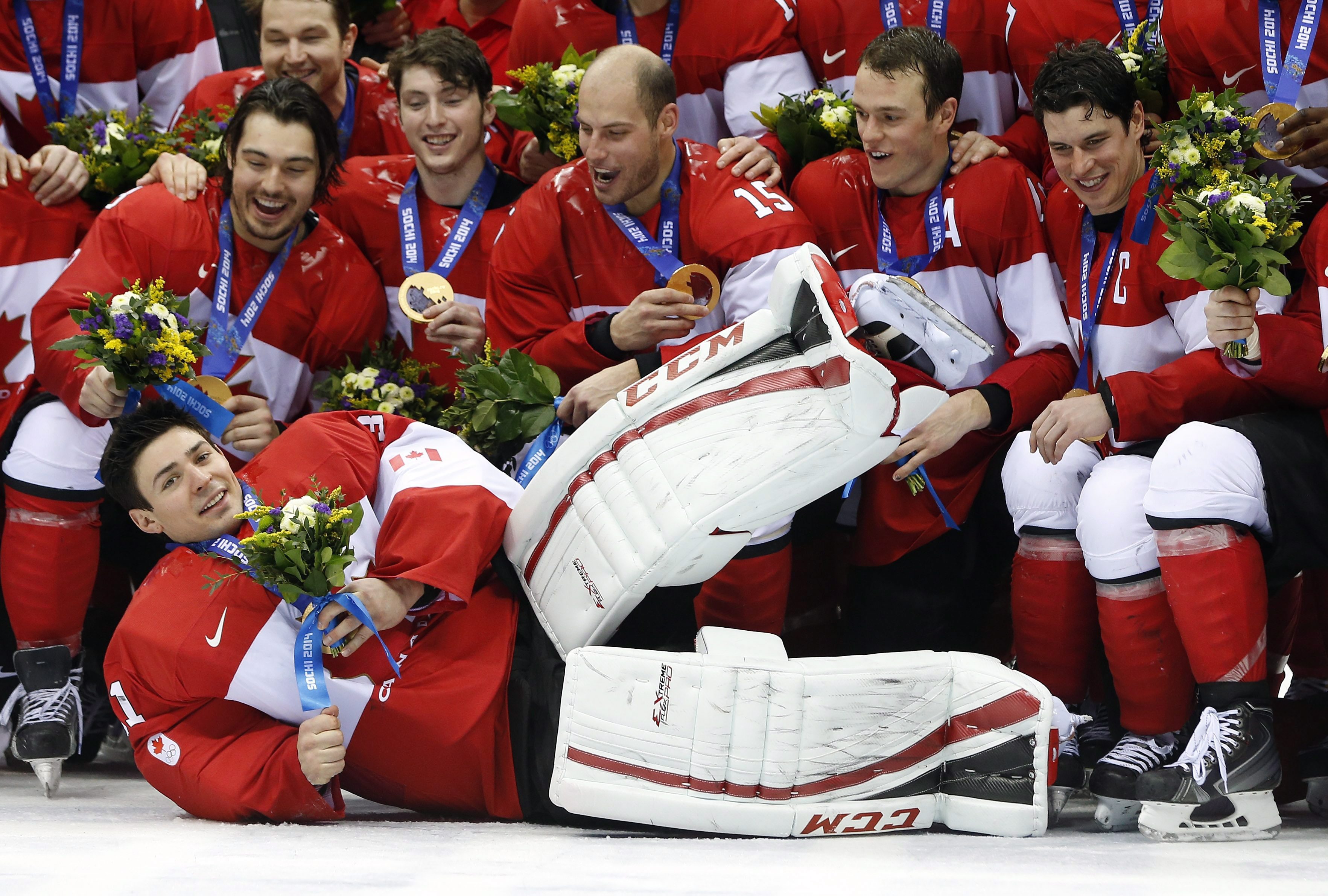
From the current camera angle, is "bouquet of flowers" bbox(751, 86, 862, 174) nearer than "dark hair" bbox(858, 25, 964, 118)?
No

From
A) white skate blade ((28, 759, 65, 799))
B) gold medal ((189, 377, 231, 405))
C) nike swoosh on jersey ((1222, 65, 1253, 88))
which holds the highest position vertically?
nike swoosh on jersey ((1222, 65, 1253, 88))

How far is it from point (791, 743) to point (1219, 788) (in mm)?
862

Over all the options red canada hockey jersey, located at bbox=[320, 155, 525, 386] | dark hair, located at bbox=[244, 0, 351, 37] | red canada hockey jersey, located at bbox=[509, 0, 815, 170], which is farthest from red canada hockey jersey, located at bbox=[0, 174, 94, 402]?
red canada hockey jersey, located at bbox=[509, 0, 815, 170]

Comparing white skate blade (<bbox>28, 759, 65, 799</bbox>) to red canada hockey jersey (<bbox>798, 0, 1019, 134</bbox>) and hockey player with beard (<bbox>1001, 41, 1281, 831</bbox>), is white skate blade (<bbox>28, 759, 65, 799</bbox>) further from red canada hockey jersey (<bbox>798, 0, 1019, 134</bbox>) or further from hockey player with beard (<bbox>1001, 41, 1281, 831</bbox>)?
red canada hockey jersey (<bbox>798, 0, 1019, 134</bbox>)

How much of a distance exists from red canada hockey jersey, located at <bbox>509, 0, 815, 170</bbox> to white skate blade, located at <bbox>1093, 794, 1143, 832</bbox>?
2.06m

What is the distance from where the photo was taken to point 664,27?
168 inches

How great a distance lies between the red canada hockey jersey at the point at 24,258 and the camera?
4.12 m

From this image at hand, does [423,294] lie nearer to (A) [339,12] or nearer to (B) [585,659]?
(A) [339,12]

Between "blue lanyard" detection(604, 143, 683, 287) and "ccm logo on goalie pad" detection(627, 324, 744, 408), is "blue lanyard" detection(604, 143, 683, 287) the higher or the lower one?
the higher one

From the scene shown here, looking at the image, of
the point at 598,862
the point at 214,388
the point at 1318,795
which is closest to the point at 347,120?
the point at 214,388

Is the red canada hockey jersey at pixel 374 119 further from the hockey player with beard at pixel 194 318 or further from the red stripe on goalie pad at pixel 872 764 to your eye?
the red stripe on goalie pad at pixel 872 764

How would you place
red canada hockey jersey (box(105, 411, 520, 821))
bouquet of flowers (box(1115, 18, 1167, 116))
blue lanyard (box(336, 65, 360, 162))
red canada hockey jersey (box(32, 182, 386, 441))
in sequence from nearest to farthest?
red canada hockey jersey (box(105, 411, 520, 821)) → bouquet of flowers (box(1115, 18, 1167, 116)) → red canada hockey jersey (box(32, 182, 386, 441)) → blue lanyard (box(336, 65, 360, 162))

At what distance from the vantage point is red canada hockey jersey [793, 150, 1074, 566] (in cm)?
354

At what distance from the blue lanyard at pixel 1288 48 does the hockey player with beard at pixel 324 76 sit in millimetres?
2718
